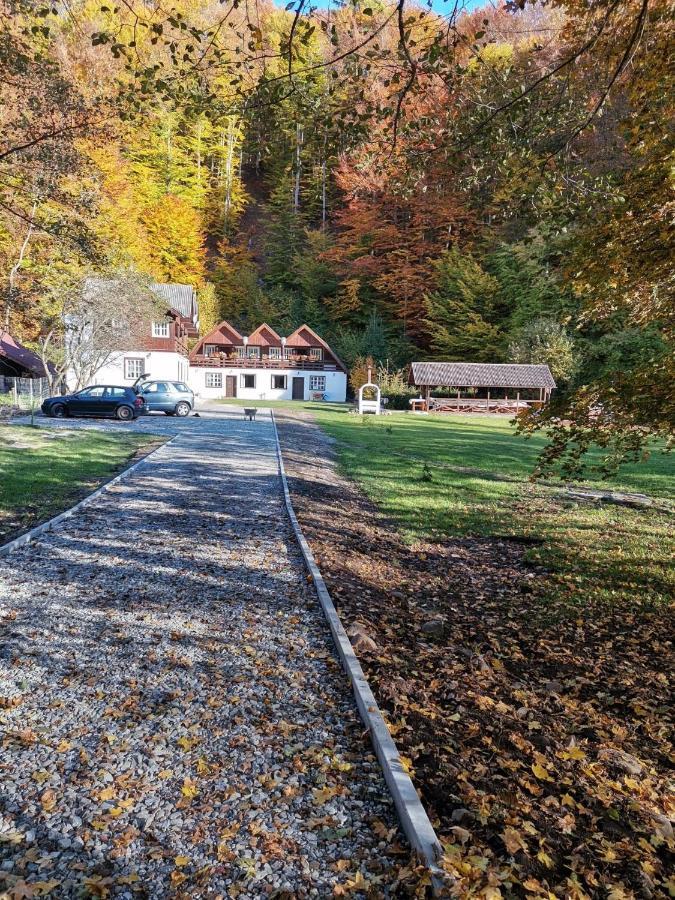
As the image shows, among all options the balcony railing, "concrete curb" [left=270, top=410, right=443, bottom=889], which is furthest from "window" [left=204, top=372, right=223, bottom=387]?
"concrete curb" [left=270, top=410, right=443, bottom=889]

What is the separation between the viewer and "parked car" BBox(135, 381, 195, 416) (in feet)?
92.0

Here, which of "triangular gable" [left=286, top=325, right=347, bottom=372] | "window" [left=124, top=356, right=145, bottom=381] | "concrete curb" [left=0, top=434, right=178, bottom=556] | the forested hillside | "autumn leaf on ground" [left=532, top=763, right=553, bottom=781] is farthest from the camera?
"triangular gable" [left=286, top=325, right=347, bottom=372]

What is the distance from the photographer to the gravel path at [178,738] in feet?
7.49

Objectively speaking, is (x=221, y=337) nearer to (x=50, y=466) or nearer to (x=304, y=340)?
(x=304, y=340)

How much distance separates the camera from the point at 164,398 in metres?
28.1

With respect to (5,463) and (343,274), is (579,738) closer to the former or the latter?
(5,463)

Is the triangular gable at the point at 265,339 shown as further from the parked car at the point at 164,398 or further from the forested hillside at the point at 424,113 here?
the forested hillside at the point at 424,113

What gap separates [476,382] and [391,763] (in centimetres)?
4368

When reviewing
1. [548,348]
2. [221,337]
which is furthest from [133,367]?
[548,348]

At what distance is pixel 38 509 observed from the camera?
8391mm

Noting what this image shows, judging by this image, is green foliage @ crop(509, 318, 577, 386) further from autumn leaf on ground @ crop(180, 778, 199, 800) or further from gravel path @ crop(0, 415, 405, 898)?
autumn leaf on ground @ crop(180, 778, 199, 800)

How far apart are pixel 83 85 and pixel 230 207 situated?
57.1 meters

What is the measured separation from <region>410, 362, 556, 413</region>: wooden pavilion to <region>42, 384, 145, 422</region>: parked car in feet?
81.7

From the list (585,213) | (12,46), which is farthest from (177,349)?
(585,213)
